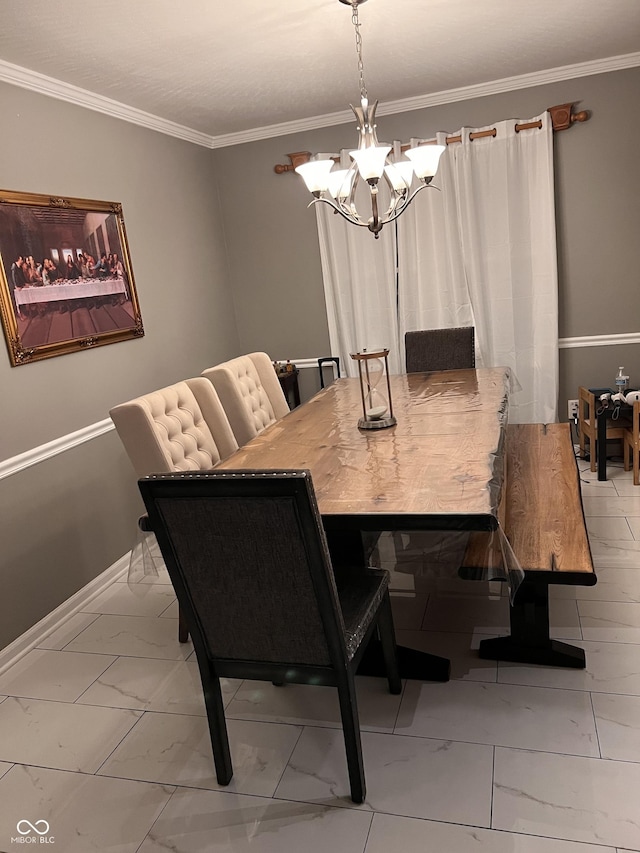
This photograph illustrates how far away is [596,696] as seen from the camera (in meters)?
2.05

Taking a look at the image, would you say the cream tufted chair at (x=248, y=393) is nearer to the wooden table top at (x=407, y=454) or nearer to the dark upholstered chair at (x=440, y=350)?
the wooden table top at (x=407, y=454)

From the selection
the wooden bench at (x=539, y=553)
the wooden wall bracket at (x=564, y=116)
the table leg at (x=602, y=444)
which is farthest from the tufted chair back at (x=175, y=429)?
the wooden wall bracket at (x=564, y=116)

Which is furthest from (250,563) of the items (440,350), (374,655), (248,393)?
(440,350)

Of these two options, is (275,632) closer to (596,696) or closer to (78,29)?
(596,696)

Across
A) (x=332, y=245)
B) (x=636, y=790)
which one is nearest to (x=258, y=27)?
(x=332, y=245)

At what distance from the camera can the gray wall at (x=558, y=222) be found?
13.0 ft

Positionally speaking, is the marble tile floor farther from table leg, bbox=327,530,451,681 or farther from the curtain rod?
the curtain rod

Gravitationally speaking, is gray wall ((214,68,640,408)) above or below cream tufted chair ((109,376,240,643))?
above

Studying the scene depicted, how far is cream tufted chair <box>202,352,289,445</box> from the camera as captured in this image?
325cm

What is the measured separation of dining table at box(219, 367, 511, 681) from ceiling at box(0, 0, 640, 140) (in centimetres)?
166

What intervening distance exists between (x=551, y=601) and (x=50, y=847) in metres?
1.92
